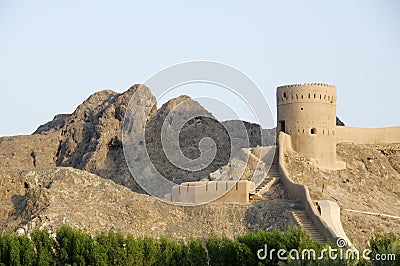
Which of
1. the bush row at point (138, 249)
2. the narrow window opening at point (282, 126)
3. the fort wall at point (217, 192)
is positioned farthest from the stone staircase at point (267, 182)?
the bush row at point (138, 249)

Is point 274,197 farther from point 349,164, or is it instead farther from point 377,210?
point 349,164

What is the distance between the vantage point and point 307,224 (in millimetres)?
34906

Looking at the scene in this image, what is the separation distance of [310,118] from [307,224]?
10.9 m

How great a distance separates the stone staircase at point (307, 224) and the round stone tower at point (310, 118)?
922 centimetres

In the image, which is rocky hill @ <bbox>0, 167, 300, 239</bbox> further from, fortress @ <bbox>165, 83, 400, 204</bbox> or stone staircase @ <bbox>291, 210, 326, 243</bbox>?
fortress @ <bbox>165, 83, 400, 204</bbox>

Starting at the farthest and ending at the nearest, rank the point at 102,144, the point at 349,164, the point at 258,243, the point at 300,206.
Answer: the point at 102,144
the point at 349,164
the point at 300,206
the point at 258,243

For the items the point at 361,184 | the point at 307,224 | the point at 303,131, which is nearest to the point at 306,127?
the point at 303,131

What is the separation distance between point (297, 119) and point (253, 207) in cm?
928

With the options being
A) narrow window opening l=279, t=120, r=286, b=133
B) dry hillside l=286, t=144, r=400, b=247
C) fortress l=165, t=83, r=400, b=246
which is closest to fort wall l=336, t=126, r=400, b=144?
dry hillside l=286, t=144, r=400, b=247

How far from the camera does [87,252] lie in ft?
94.3

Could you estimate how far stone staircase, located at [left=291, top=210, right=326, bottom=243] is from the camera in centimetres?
3350

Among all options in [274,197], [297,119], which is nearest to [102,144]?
[297,119]

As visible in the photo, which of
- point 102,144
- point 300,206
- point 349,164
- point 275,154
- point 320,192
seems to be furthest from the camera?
point 102,144

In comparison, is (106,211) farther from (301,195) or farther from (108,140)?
(108,140)
